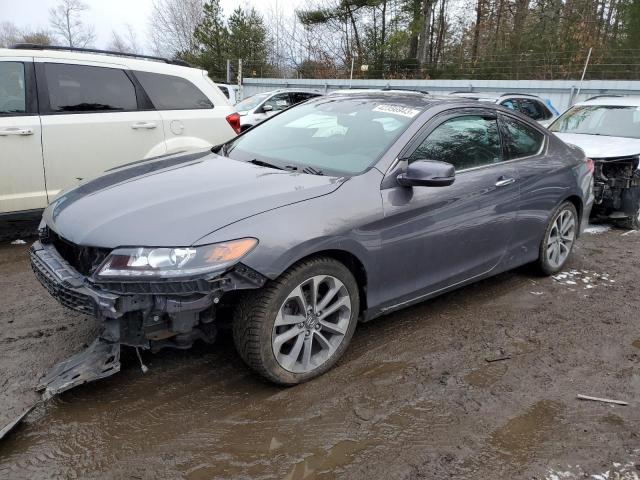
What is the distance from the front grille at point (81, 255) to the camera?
8.54 feet

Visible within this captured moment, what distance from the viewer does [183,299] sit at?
2.48 metres

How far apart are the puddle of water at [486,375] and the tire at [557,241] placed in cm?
167

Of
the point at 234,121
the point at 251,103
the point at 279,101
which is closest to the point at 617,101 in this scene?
the point at 234,121

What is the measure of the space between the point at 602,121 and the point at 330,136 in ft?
19.5

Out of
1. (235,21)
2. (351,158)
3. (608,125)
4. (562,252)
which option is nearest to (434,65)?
(235,21)

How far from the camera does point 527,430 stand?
2.70 metres

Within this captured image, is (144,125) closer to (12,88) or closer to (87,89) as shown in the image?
(87,89)

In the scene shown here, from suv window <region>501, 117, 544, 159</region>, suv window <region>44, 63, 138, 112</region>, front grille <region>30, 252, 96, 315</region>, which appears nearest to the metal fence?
suv window <region>501, 117, 544, 159</region>

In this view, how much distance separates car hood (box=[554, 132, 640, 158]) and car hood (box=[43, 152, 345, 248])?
4859 mm

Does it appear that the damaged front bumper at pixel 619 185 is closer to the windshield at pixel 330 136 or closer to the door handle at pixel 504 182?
the door handle at pixel 504 182

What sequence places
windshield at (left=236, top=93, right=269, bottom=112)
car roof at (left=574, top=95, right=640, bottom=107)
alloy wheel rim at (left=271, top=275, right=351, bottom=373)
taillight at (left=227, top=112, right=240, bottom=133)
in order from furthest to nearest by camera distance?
1. windshield at (left=236, top=93, right=269, bottom=112)
2. car roof at (left=574, top=95, right=640, bottom=107)
3. taillight at (left=227, top=112, right=240, bottom=133)
4. alloy wheel rim at (left=271, top=275, right=351, bottom=373)

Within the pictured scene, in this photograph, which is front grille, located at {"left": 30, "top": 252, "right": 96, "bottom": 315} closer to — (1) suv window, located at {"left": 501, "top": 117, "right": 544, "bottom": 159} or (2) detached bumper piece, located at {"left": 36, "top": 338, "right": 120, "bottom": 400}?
(2) detached bumper piece, located at {"left": 36, "top": 338, "right": 120, "bottom": 400}

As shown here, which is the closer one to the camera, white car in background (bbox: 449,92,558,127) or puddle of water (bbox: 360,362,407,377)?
puddle of water (bbox: 360,362,407,377)

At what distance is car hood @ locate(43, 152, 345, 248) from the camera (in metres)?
2.59
